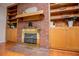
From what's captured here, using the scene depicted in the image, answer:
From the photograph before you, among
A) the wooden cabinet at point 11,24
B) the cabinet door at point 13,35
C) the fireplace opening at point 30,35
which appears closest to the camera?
the fireplace opening at point 30,35

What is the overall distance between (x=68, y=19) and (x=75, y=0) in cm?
149

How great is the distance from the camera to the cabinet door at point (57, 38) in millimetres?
3527

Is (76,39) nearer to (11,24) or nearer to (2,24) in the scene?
(11,24)

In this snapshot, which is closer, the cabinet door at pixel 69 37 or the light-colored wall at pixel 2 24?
the cabinet door at pixel 69 37

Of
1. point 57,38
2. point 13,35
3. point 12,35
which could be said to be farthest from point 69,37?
point 12,35

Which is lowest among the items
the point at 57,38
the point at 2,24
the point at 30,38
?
the point at 30,38

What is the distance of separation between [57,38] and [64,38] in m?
0.25

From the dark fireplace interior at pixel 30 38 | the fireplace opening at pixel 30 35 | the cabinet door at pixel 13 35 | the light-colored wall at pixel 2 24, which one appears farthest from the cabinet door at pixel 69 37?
the light-colored wall at pixel 2 24

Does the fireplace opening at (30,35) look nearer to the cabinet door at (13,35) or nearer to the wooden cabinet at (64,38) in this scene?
the cabinet door at (13,35)

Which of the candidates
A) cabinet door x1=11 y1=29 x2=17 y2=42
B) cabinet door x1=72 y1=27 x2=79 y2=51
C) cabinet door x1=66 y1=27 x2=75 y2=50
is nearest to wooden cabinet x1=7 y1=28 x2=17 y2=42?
cabinet door x1=11 y1=29 x2=17 y2=42

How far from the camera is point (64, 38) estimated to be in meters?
3.50

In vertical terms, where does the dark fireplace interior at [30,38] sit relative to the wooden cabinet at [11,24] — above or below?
below

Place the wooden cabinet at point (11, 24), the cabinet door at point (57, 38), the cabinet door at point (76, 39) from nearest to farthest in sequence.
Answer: the cabinet door at point (76, 39), the cabinet door at point (57, 38), the wooden cabinet at point (11, 24)

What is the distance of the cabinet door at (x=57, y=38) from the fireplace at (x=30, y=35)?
83cm
